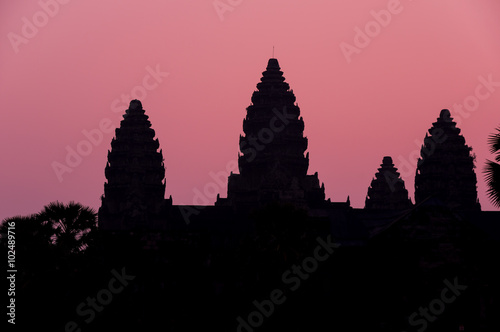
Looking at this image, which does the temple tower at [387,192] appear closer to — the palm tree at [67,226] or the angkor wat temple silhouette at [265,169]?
the angkor wat temple silhouette at [265,169]

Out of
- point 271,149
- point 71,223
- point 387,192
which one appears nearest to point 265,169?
point 271,149

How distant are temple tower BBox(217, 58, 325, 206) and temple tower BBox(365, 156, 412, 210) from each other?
15.7m

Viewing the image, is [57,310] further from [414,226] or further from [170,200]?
[170,200]

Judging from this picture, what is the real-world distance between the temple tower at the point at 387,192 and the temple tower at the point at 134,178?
110 ft

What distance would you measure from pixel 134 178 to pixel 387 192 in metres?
40.2

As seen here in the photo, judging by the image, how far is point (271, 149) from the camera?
15288cm

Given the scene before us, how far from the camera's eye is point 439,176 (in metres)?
146

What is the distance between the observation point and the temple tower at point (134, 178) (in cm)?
14215

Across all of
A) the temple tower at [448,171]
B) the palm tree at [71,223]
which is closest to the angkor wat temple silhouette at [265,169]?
the temple tower at [448,171]

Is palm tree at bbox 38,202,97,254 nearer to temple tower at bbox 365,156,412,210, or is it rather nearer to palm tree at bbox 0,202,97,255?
palm tree at bbox 0,202,97,255

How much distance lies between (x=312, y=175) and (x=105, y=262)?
95.4 m

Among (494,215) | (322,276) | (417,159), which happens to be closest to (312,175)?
(417,159)

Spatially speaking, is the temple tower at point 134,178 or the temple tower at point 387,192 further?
the temple tower at point 387,192

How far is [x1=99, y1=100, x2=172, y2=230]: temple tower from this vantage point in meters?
142
